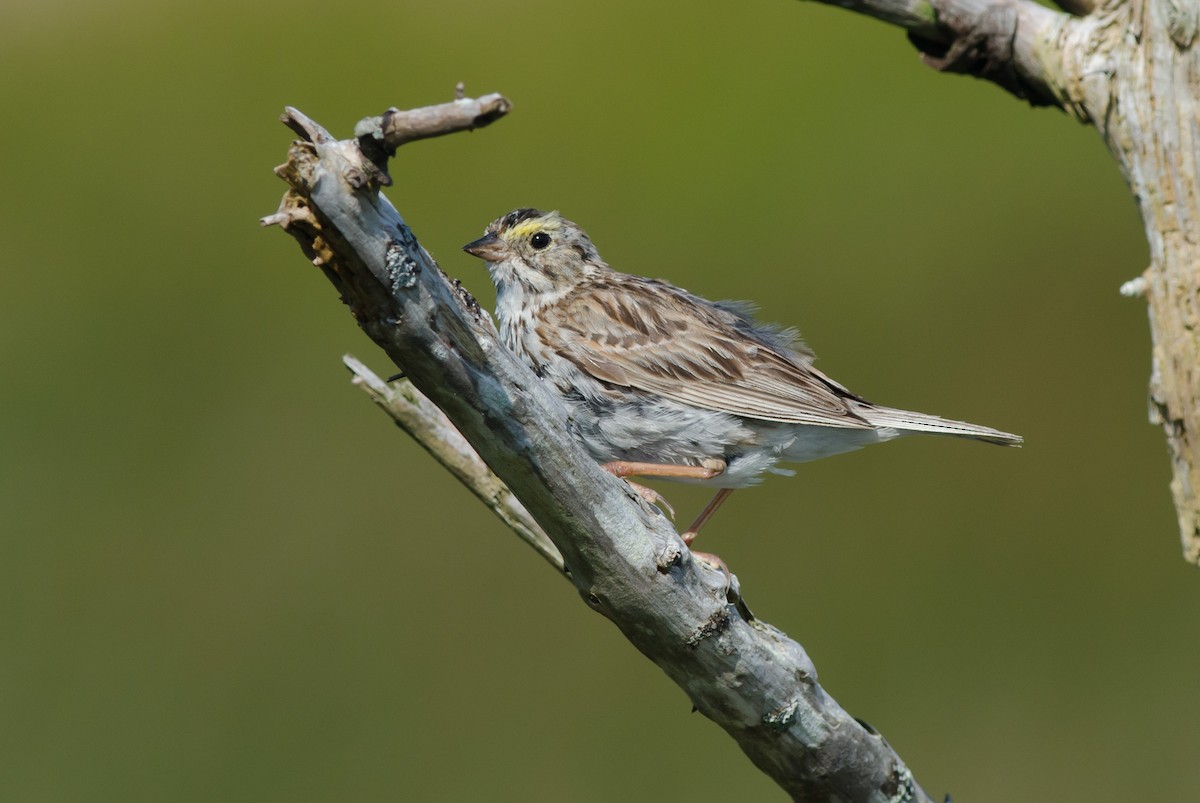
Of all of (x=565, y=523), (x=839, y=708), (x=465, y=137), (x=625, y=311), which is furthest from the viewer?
(x=465, y=137)

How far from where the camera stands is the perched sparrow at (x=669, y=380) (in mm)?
4258

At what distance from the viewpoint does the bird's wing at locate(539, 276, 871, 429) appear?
4297mm

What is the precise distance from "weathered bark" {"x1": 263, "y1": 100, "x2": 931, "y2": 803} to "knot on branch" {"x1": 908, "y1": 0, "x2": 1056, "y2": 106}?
2.31 metres

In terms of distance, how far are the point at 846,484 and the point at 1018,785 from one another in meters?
1.92

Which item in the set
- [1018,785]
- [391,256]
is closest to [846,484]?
[1018,785]

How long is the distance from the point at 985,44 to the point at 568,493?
2.61m

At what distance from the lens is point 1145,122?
3.87 m

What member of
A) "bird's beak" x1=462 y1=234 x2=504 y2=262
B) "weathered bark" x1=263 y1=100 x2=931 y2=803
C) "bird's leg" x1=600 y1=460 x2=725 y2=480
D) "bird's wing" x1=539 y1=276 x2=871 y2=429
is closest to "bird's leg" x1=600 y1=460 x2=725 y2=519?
"bird's leg" x1=600 y1=460 x2=725 y2=480

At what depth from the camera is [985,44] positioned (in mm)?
4551

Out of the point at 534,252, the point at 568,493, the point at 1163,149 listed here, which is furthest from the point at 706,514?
the point at 1163,149

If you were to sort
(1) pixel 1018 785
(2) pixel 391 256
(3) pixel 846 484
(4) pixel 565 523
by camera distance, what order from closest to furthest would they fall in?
(2) pixel 391 256 < (4) pixel 565 523 < (1) pixel 1018 785 < (3) pixel 846 484

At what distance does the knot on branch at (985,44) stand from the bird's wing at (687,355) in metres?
1.20

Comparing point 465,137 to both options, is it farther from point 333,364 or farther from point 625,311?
point 625,311

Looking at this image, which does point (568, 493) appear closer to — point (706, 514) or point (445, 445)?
point (445, 445)
